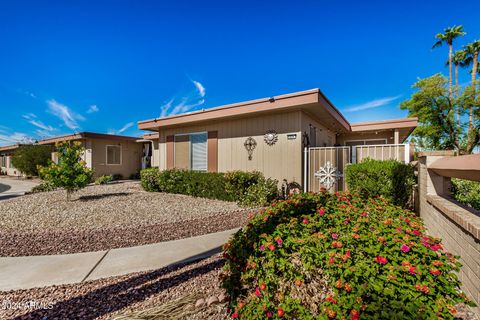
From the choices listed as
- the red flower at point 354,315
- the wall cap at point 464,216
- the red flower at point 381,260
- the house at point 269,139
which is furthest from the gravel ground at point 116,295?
the house at point 269,139

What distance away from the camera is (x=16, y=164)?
16.2m

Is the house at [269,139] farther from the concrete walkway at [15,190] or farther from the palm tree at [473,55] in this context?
the palm tree at [473,55]

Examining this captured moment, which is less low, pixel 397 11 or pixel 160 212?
pixel 397 11

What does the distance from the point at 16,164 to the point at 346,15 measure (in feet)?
76.9

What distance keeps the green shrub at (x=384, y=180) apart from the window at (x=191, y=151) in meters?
5.44

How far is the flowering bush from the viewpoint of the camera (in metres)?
1.18

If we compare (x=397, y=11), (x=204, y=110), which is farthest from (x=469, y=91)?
(x=204, y=110)

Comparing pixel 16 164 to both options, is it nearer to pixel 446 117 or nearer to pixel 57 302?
pixel 57 302

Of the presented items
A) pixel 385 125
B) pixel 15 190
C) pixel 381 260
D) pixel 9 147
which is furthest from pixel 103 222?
pixel 9 147

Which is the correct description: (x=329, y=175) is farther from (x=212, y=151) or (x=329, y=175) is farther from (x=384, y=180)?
(x=212, y=151)

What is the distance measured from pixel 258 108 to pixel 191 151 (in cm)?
362

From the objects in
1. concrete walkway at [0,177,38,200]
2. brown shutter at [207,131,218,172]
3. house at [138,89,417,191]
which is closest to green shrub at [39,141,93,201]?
house at [138,89,417,191]

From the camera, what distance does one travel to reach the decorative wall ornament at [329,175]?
651cm

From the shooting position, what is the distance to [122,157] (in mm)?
15062
